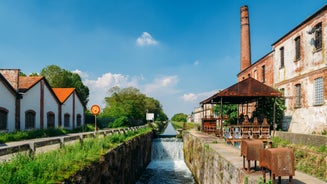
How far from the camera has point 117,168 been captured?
1193 cm

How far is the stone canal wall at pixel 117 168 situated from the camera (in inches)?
305

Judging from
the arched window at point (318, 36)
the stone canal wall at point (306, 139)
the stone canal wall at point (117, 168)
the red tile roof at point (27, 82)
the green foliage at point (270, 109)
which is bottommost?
the stone canal wall at point (117, 168)

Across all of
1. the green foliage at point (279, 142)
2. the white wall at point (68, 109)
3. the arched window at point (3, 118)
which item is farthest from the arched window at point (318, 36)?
the white wall at point (68, 109)

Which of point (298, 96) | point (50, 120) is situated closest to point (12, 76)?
point (50, 120)

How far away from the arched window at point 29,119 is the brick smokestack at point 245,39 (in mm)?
25894

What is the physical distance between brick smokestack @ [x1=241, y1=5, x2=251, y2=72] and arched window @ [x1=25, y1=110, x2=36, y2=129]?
2589cm

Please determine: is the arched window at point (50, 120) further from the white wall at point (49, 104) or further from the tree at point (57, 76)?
the tree at point (57, 76)

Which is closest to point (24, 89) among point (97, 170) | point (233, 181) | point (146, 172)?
point (146, 172)

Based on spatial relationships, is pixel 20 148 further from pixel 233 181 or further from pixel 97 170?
pixel 233 181

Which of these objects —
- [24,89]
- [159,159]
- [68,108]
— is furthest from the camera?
[68,108]

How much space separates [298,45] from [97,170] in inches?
634

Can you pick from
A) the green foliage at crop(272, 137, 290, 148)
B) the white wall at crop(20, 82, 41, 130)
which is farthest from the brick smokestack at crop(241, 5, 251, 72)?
the white wall at crop(20, 82, 41, 130)

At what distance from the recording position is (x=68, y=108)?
100.0 ft

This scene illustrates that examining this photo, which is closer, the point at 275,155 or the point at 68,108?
the point at 275,155
